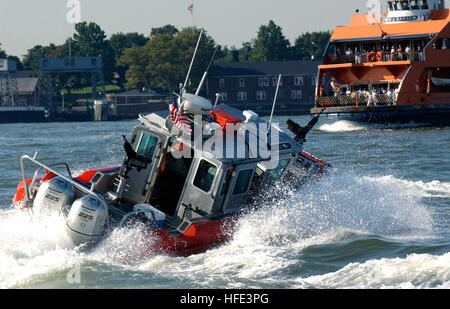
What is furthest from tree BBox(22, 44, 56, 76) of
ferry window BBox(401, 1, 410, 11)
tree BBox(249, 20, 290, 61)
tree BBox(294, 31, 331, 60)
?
ferry window BBox(401, 1, 410, 11)

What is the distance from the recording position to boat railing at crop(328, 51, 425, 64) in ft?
147

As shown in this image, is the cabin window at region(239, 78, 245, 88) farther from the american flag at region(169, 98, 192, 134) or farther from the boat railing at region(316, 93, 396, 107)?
the american flag at region(169, 98, 192, 134)

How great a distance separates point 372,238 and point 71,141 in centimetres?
2747

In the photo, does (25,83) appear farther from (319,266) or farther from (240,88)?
(319,266)

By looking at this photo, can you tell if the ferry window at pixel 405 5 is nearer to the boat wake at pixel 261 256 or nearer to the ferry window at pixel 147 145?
the boat wake at pixel 261 256

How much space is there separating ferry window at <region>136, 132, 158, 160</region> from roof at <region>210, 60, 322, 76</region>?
294 feet

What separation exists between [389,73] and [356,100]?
11.7 feet

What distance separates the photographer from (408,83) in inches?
1732

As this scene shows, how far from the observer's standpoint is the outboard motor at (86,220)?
10.5 metres

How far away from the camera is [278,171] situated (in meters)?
12.7

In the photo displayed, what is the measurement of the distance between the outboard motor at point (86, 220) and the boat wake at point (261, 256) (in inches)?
6.7

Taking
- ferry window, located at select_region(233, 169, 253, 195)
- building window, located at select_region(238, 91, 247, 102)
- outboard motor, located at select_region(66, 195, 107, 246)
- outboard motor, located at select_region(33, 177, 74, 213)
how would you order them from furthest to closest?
building window, located at select_region(238, 91, 247, 102) → ferry window, located at select_region(233, 169, 253, 195) → outboard motor, located at select_region(33, 177, 74, 213) → outboard motor, located at select_region(66, 195, 107, 246)

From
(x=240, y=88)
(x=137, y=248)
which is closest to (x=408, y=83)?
(x=137, y=248)

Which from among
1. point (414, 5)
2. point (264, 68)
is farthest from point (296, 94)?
point (414, 5)
